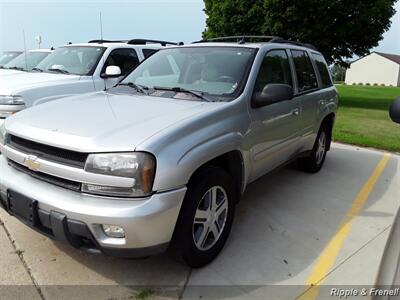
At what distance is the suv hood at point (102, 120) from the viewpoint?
2752 mm

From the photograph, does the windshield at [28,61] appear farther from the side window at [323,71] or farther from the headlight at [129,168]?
the headlight at [129,168]

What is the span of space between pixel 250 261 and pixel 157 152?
1391mm

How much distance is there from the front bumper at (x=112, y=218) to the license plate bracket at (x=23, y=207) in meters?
0.04

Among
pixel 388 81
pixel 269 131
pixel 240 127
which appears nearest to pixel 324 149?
pixel 269 131

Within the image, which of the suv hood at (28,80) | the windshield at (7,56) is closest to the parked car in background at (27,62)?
the suv hood at (28,80)

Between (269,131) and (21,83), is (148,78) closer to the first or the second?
(269,131)

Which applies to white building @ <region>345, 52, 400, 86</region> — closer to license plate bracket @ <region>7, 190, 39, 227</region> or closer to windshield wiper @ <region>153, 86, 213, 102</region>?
windshield wiper @ <region>153, 86, 213, 102</region>

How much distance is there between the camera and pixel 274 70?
4.36 meters

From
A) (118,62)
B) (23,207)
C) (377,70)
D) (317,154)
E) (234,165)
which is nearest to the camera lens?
(23,207)

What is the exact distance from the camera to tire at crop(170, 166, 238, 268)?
2.93 metres

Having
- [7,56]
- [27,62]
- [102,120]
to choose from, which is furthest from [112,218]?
[7,56]

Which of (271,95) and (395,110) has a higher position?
(395,110)

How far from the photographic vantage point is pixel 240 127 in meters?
3.52

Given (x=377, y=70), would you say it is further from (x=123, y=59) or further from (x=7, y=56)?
(x=123, y=59)
